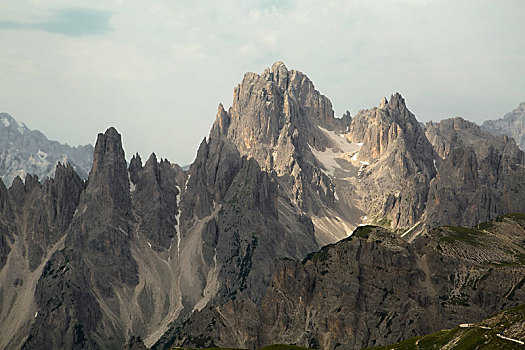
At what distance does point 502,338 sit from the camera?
14275cm

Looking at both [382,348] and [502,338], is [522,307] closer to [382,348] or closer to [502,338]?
[502,338]

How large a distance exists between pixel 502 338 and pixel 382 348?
52.9 metres

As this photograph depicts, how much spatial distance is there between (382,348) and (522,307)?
43430 millimetres

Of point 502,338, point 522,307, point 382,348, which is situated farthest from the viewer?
point 382,348

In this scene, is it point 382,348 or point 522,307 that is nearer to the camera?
point 522,307

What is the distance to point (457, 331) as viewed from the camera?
168250mm

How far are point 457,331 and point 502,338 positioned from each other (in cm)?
2591

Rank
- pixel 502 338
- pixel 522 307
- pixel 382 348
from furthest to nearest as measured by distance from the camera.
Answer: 1. pixel 382 348
2. pixel 522 307
3. pixel 502 338

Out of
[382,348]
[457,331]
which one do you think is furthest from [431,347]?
[382,348]

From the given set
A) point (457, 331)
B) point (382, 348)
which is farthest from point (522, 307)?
point (382, 348)

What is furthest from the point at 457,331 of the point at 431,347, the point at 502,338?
the point at 502,338

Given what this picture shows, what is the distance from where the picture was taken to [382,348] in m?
191

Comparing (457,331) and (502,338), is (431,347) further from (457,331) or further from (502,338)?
(502,338)

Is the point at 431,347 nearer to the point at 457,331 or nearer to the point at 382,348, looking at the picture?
the point at 457,331
